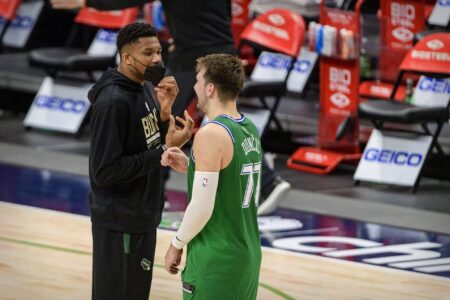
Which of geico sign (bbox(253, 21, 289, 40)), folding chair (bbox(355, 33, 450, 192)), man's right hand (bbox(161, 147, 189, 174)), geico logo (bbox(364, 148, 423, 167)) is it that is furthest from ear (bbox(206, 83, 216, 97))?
geico sign (bbox(253, 21, 289, 40))

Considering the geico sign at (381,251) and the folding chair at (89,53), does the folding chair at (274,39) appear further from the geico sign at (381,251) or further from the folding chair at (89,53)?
the geico sign at (381,251)

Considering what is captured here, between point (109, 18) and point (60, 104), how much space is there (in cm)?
95

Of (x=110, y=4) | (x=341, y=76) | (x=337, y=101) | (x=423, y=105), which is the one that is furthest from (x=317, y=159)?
(x=110, y=4)

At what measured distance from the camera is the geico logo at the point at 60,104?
34.8 feet

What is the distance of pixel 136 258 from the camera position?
4727 mm

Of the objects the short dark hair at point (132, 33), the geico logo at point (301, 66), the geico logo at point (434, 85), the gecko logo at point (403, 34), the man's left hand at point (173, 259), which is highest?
the short dark hair at point (132, 33)

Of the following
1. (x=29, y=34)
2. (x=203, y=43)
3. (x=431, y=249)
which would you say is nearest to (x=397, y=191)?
(x=431, y=249)

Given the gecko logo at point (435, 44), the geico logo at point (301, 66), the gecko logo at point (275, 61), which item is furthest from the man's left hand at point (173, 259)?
the geico logo at point (301, 66)

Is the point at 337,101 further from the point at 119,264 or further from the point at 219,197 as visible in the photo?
the point at 219,197

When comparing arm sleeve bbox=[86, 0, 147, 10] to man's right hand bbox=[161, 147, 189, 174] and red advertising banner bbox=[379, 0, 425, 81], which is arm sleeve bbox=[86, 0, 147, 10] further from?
red advertising banner bbox=[379, 0, 425, 81]

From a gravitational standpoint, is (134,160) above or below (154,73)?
below

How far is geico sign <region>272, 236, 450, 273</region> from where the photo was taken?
7.14 metres

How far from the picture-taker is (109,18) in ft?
35.9

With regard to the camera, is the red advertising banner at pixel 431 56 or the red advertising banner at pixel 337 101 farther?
the red advertising banner at pixel 337 101
